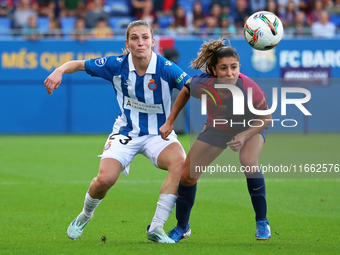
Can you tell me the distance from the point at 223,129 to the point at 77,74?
12.1m

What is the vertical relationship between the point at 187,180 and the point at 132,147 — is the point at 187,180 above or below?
below

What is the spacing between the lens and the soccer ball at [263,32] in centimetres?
568

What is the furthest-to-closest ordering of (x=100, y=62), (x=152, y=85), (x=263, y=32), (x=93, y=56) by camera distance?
(x=93, y=56) < (x=263, y=32) < (x=100, y=62) < (x=152, y=85)

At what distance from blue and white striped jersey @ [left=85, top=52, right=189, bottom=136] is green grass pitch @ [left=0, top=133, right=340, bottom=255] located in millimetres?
826

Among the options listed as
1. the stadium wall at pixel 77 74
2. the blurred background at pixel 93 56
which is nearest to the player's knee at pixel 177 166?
the blurred background at pixel 93 56

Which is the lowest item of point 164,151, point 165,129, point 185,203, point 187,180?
point 185,203

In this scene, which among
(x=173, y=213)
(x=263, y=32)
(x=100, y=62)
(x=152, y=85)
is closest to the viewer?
(x=152, y=85)

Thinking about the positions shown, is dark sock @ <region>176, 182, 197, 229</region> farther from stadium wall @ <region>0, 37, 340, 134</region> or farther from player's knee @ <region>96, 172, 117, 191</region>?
stadium wall @ <region>0, 37, 340, 134</region>

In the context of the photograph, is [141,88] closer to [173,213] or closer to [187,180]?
[187,180]

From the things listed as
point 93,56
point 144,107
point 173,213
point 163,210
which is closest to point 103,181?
point 163,210

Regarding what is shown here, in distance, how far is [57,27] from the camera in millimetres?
17094

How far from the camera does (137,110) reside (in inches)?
211

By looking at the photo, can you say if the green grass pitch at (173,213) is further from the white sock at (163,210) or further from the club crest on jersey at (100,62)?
the club crest on jersey at (100,62)

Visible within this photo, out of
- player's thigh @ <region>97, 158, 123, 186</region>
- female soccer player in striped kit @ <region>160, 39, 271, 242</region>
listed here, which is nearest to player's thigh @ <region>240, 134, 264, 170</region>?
female soccer player in striped kit @ <region>160, 39, 271, 242</region>
